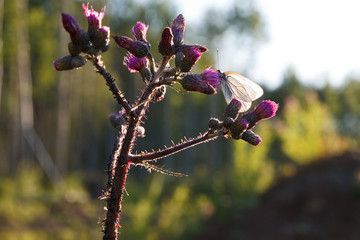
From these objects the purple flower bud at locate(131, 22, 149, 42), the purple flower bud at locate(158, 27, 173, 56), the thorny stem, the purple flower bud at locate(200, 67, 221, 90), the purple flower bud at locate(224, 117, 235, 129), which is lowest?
the thorny stem

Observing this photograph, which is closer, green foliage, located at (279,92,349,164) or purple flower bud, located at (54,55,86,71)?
purple flower bud, located at (54,55,86,71)

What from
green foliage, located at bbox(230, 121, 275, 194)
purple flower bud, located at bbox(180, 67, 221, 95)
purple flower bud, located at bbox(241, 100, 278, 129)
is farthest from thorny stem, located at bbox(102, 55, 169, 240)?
green foliage, located at bbox(230, 121, 275, 194)

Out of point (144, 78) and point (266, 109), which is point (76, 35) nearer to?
point (144, 78)

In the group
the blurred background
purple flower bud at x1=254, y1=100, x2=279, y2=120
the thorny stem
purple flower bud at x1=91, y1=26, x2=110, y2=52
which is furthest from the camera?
the blurred background

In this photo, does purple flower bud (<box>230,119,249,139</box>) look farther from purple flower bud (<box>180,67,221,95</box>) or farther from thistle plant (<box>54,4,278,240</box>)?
purple flower bud (<box>180,67,221,95</box>)

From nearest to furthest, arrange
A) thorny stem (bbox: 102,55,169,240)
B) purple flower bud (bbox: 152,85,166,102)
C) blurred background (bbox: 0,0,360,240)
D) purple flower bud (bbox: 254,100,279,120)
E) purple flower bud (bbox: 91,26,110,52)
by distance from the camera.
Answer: thorny stem (bbox: 102,55,169,240), purple flower bud (bbox: 91,26,110,52), purple flower bud (bbox: 152,85,166,102), purple flower bud (bbox: 254,100,279,120), blurred background (bbox: 0,0,360,240)

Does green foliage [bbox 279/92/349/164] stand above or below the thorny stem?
above

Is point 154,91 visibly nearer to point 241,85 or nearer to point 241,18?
point 241,85
